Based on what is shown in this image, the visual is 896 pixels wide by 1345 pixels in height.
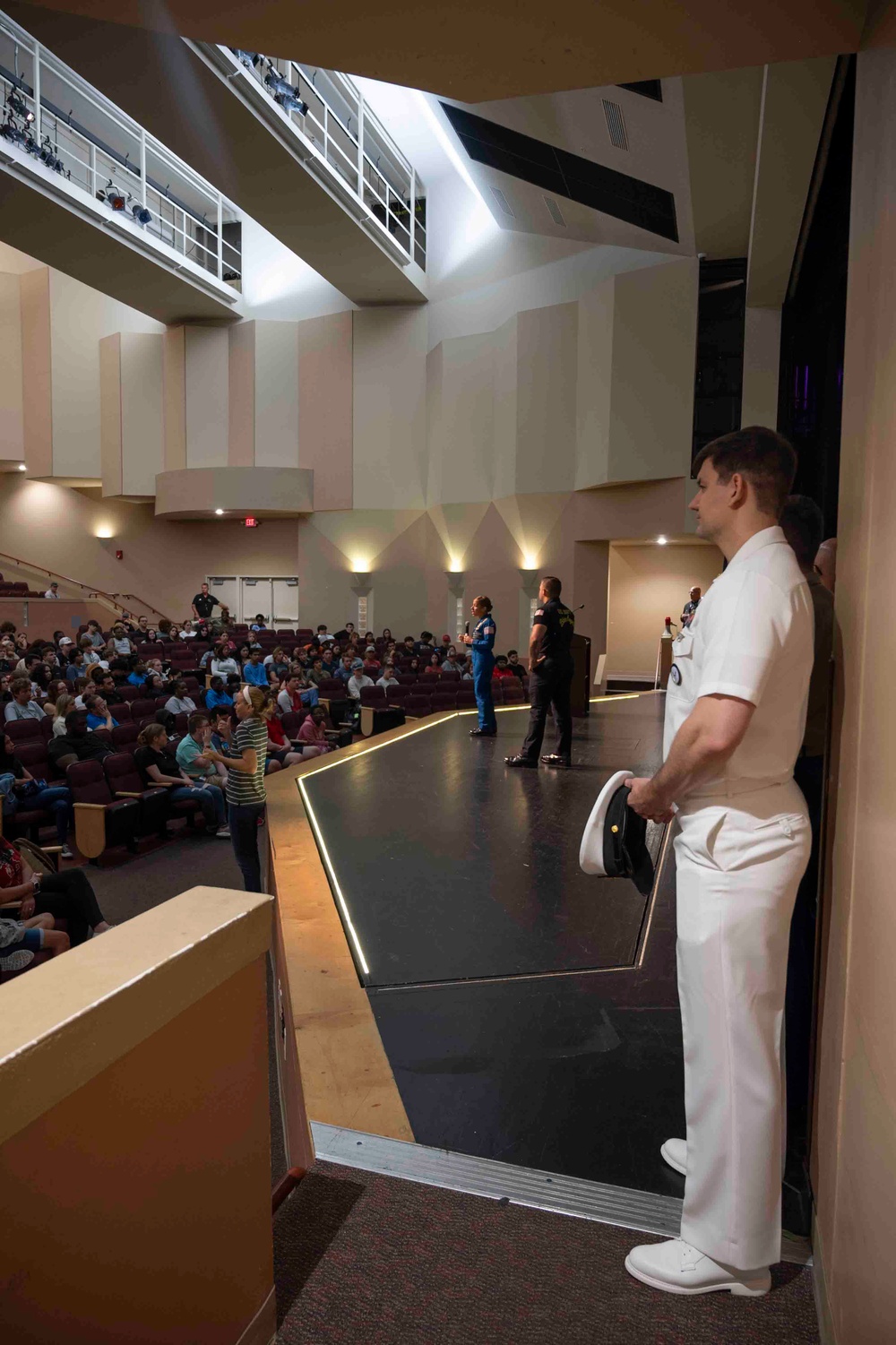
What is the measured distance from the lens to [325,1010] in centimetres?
257

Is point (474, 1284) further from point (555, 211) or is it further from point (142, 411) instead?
point (142, 411)

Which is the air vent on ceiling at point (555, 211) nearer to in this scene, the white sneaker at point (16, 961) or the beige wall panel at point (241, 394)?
the beige wall panel at point (241, 394)

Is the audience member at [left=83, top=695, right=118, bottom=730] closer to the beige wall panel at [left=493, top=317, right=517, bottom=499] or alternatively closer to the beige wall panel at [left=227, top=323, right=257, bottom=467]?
the beige wall panel at [left=493, top=317, right=517, bottom=499]

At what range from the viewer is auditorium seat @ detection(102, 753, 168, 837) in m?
6.69

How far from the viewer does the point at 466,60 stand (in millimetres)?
2029

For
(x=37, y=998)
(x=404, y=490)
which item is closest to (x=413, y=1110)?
(x=37, y=998)

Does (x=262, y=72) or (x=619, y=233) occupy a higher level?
(x=262, y=72)

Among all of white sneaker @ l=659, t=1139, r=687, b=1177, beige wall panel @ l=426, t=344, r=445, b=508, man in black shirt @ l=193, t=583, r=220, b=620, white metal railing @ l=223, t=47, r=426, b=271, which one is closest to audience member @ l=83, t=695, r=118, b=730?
white sneaker @ l=659, t=1139, r=687, b=1177

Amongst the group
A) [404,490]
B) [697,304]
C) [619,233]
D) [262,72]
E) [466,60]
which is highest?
[262,72]

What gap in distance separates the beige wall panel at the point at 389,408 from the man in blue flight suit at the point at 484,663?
12513 mm

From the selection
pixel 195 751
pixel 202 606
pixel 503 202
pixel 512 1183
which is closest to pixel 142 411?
pixel 202 606

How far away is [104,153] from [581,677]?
14.8 m

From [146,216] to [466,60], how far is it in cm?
1750

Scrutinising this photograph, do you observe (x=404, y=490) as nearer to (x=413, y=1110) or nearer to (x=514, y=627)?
(x=514, y=627)
